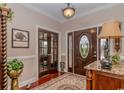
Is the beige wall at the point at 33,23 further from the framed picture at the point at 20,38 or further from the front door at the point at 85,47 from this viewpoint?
the front door at the point at 85,47

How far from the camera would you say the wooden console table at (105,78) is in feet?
4.16

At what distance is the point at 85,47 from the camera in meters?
3.16

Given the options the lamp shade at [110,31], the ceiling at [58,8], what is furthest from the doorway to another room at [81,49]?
the lamp shade at [110,31]

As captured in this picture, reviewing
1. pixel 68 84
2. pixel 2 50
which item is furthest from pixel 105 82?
pixel 68 84

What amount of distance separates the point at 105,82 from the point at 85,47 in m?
1.80

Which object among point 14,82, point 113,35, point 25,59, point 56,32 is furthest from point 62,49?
point 113,35

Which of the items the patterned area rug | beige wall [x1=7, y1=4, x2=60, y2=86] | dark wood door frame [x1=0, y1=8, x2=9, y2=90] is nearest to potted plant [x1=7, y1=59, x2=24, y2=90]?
dark wood door frame [x1=0, y1=8, x2=9, y2=90]

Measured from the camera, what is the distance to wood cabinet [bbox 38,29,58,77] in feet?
12.2

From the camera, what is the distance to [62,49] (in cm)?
416

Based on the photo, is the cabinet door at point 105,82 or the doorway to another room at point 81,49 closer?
the cabinet door at point 105,82

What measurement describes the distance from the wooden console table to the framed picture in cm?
192

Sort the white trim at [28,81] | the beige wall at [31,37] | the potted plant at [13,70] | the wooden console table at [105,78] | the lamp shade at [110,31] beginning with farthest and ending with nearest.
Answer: the white trim at [28,81] < the beige wall at [31,37] < the potted plant at [13,70] < the lamp shade at [110,31] < the wooden console table at [105,78]

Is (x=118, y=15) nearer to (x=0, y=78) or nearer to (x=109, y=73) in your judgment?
(x=109, y=73)

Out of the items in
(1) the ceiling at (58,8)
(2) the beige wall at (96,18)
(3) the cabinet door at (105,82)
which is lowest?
(3) the cabinet door at (105,82)
